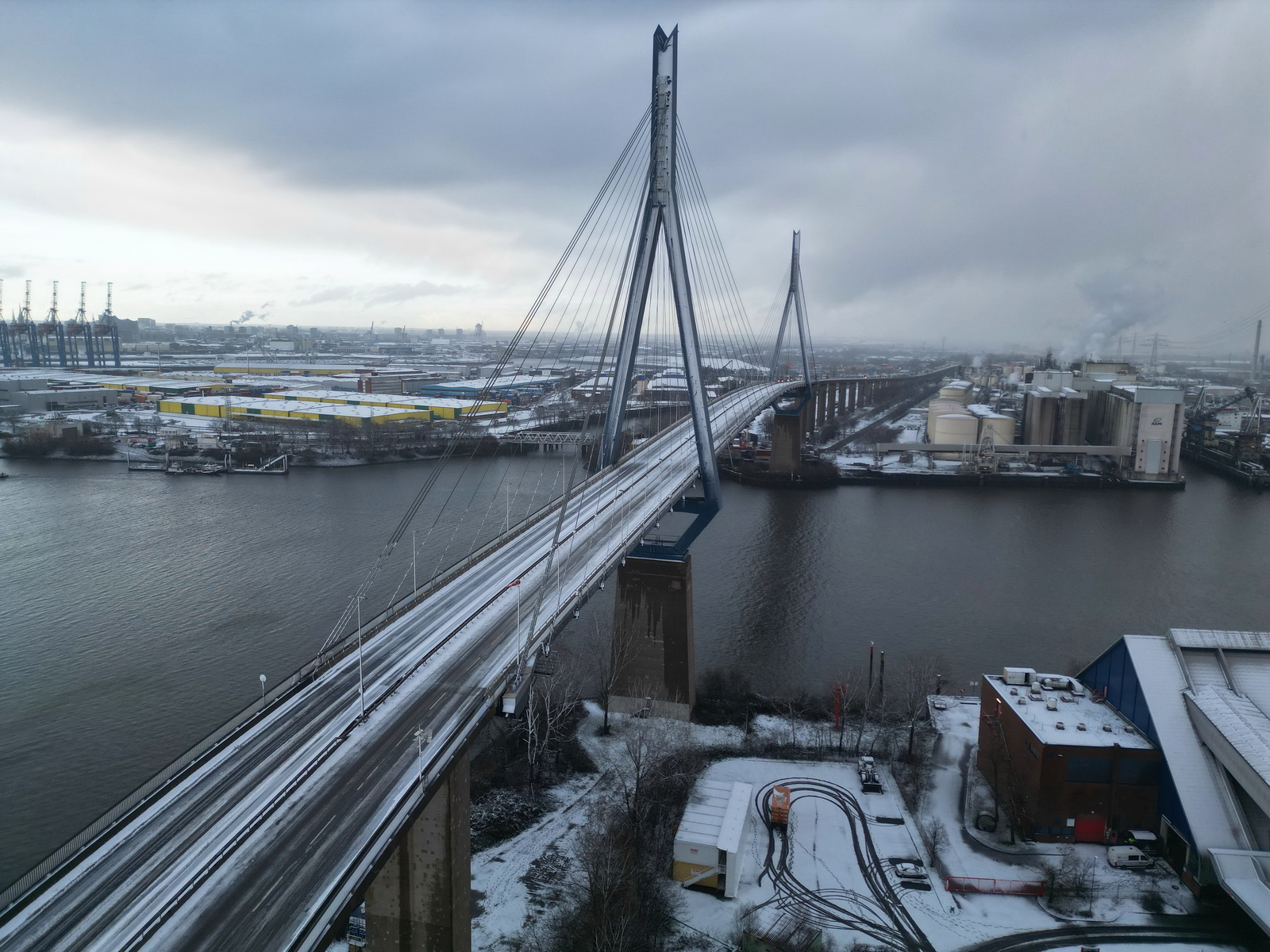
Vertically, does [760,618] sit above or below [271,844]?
below

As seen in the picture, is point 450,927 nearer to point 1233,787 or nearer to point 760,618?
point 1233,787

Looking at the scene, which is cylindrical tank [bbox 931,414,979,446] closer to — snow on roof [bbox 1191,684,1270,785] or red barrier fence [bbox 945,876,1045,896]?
snow on roof [bbox 1191,684,1270,785]

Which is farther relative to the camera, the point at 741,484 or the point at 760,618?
the point at 741,484

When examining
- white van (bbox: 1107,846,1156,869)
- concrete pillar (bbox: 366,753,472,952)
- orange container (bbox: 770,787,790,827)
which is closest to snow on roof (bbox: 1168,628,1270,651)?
white van (bbox: 1107,846,1156,869)

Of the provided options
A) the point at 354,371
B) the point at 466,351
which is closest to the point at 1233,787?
the point at 354,371

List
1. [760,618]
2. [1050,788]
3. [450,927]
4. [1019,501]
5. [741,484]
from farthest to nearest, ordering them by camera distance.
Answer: [741,484] → [1019,501] → [760,618] → [1050,788] → [450,927]

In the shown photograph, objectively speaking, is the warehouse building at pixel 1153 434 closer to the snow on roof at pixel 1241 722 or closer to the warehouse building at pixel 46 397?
the snow on roof at pixel 1241 722

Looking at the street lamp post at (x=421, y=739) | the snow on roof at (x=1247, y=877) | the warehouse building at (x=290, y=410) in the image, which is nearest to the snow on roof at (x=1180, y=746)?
the snow on roof at (x=1247, y=877)
